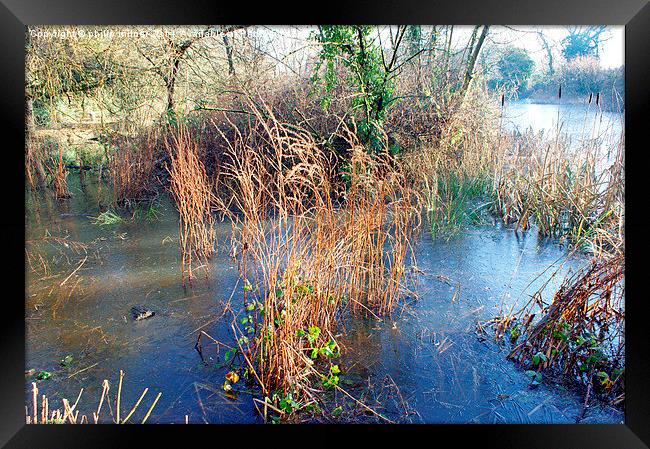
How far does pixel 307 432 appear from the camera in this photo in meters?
2.30

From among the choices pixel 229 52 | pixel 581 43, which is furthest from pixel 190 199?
pixel 581 43

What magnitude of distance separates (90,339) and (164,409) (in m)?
0.56

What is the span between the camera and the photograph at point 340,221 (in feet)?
7.97

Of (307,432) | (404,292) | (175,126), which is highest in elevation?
(175,126)

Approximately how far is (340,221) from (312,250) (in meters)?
0.31

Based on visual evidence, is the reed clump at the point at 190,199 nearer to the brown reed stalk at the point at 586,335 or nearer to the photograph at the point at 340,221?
the photograph at the point at 340,221

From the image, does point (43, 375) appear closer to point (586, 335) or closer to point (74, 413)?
point (74, 413)

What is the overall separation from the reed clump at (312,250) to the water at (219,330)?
14cm

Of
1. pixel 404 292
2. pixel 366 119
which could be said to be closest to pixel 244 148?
pixel 366 119

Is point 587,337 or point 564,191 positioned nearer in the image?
point 587,337

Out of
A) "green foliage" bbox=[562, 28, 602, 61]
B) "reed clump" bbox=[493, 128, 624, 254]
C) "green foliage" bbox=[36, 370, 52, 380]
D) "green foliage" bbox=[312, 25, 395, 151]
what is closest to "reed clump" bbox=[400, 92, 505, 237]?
"reed clump" bbox=[493, 128, 624, 254]

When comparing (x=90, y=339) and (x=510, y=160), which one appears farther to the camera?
(x=510, y=160)
